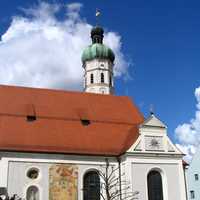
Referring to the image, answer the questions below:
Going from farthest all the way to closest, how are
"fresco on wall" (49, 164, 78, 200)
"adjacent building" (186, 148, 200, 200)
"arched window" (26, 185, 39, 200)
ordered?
1. "adjacent building" (186, 148, 200, 200)
2. "fresco on wall" (49, 164, 78, 200)
3. "arched window" (26, 185, 39, 200)

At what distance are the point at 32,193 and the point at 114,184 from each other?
6.11 meters

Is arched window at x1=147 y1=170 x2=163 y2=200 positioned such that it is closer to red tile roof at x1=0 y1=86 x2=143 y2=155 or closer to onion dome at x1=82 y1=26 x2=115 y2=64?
red tile roof at x1=0 y1=86 x2=143 y2=155

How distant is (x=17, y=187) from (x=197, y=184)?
2115 cm

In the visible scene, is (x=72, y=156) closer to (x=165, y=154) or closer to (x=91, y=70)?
(x=165, y=154)

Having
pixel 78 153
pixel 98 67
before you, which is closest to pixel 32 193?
pixel 78 153

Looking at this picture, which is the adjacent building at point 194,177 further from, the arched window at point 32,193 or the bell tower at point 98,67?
the arched window at point 32,193

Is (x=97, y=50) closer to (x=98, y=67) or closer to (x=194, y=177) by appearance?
(x=98, y=67)

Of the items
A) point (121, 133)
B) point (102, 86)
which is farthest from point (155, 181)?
point (102, 86)

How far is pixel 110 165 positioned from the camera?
3195 centimetres

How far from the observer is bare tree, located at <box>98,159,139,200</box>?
3041 cm

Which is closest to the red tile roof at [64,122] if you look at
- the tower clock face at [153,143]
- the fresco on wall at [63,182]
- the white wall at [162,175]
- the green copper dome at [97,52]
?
→ the tower clock face at [153,143]

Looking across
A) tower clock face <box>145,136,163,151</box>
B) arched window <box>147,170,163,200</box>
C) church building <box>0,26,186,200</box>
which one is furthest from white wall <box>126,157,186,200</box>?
tower clock face <box>145,136,163,151</box>

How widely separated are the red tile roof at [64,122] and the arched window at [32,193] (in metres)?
2.70

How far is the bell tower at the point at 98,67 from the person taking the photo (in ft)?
178
